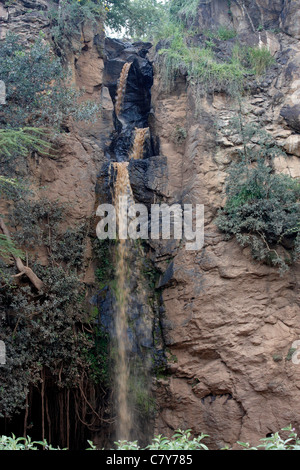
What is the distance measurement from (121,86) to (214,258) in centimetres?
763

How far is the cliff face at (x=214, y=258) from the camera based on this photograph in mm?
7789

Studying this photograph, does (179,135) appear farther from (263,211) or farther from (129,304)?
(129,304)

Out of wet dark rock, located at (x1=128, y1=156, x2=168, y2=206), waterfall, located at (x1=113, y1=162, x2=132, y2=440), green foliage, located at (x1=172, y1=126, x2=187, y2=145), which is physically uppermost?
green foliage, located at (x1=172, y1=126, x2=187, y2=145)

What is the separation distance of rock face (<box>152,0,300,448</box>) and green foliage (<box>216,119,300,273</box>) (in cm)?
28

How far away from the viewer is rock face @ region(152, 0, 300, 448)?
7691 millimetres

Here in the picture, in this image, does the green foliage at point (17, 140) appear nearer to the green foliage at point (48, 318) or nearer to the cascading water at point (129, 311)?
the green foliage at point (48, 318)

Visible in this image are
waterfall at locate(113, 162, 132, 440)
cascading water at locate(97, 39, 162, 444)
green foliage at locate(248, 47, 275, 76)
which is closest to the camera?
cascading water at locate(97, 39, 162, 444)

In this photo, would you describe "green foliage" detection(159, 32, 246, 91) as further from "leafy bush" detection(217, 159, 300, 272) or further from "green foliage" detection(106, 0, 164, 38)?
"green foliage" detection(106, 0, 164, 38)

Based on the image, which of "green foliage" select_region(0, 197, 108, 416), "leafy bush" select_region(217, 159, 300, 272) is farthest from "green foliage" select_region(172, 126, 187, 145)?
"green foliage" select_region(0, 197, 108, 416)

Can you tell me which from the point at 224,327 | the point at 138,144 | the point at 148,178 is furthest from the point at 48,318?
the point at 138,144

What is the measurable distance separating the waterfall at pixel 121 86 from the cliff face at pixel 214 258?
5.84ft

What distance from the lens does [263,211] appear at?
8.38 metres

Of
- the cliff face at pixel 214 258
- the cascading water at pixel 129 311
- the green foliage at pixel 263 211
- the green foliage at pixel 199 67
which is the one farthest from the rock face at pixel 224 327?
the green foliage at pixel 199 67
